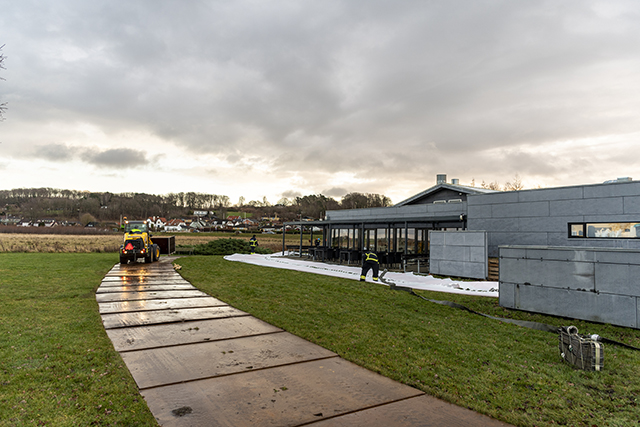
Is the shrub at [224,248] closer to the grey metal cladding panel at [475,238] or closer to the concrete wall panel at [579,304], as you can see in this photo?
the grey metal cladding panel at [475,238]

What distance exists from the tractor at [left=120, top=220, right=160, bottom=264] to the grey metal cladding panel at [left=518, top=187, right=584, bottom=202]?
1989cm

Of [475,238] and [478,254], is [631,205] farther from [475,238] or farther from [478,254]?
[478,254]

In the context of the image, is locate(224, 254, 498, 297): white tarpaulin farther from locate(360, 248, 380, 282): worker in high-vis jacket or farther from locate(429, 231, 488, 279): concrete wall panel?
locate(429, 231, 488, 279): concrete wall panel

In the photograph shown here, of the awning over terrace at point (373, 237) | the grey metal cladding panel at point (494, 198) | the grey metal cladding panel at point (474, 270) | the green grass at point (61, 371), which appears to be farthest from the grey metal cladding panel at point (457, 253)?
the green grass at point (61, 371)

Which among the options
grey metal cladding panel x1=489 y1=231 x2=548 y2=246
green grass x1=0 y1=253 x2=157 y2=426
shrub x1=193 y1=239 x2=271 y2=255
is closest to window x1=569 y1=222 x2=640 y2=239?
grey metal cladding panel x1=489 y1=231 x2=548 y2=246

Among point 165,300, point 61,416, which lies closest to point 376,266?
point 165,300

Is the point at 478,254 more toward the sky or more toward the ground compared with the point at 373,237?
more toward the ground

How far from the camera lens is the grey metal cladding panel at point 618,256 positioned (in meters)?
6.87

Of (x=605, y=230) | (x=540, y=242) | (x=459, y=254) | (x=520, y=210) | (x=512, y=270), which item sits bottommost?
(x=459, y=254)

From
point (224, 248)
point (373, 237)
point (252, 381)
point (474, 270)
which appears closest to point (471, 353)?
point (252, 381)

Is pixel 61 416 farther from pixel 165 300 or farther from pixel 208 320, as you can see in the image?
pixel 165 300

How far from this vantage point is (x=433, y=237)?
15.7 meters

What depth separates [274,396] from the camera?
3602 mm

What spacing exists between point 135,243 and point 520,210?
20035mm
